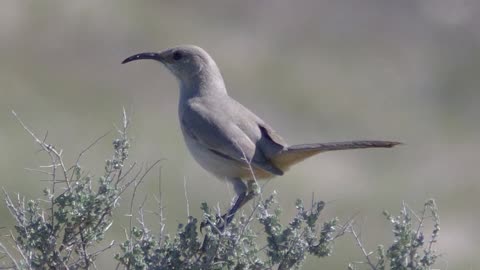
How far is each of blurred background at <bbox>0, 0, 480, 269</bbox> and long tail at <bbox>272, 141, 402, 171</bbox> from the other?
4196 millimetres

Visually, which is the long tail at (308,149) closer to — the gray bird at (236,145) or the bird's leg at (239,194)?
the gray bird at (236,145)

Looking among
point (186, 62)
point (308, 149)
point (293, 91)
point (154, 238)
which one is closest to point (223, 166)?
point (308, 149)

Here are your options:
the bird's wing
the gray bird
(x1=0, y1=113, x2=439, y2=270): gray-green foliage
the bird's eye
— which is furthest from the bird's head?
(x1=0, y1=113, x2=439, y2=270): gray-green foliage

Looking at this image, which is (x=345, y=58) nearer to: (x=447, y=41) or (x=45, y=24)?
(x=447, y=41)

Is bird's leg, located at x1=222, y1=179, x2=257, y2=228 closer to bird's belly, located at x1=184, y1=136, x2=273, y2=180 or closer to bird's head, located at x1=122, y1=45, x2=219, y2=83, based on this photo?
bird's belly, located at x1=184, y1=136, x2=273, y2=180

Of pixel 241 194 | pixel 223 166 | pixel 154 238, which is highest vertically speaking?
pixel 223 166

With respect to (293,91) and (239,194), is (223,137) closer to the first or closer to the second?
(239,194)

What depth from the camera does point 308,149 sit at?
299 inches

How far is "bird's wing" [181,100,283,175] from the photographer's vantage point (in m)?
7.77

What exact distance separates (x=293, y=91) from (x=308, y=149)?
12391mm

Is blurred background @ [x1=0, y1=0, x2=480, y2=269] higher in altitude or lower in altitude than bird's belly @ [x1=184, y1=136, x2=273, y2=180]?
higher

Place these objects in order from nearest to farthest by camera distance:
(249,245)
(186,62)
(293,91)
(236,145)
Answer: (249,245)
(236,145)
(186,62)
(293,91)

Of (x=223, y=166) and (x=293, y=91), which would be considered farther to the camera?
(x=293, y=91)

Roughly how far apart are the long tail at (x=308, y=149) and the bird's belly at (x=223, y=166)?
0.12 metres
